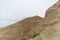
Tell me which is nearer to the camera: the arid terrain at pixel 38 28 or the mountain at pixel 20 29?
the arid terrain at pixel 38 28

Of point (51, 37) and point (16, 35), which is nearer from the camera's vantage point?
point (51, 37)

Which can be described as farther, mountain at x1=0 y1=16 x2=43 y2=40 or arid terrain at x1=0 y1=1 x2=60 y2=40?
mountain at x1=0 y1=16 x2=43 y2=40

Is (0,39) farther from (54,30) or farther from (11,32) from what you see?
(54,30)

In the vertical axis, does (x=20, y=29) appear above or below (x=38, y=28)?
above

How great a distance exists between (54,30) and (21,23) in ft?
81.2

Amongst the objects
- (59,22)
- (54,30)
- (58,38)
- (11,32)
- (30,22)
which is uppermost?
(30,22)

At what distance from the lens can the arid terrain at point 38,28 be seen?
843 inches

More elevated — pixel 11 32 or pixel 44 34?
pixel 11 32

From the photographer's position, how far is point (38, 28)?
28.1m

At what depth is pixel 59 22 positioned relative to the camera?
77.2 ft

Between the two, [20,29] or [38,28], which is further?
[20,29]

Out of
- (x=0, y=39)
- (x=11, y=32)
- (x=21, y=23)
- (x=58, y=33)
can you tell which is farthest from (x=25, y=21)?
(x=58, y=33)

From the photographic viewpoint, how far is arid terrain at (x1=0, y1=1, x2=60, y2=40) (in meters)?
21.4

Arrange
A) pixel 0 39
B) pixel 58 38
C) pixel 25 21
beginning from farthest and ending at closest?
pixel 25 21 < pixel 0 39 < pixel 58 38
